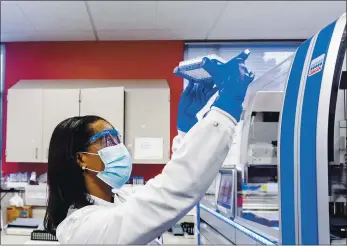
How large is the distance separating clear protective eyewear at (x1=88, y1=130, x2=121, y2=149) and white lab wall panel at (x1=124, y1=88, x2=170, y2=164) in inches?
98.4

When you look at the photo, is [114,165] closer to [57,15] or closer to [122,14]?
[122,14]

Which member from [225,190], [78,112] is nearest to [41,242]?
[78,112]

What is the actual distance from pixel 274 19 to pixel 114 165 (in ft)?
9.77

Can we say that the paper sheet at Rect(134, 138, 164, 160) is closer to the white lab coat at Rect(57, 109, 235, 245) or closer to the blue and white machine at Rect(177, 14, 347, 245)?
the blue and white machine at Rect(177, 14, 347, 245)

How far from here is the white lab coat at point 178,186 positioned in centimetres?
86

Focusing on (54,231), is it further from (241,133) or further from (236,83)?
(241,133)

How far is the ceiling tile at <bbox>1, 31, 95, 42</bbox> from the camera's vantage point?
4.18 m

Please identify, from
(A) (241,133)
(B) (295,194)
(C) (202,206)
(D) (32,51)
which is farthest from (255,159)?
(D) (32,51)

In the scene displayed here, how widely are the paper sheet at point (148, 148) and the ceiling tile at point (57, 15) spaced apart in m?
1.26

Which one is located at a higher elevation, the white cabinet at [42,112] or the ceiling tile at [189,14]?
the ceiling tile at [189,14]

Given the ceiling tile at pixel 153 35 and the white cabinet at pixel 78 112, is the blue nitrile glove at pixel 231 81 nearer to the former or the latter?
the white cabinet at pixel 78 112

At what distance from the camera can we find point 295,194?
3.41 ft

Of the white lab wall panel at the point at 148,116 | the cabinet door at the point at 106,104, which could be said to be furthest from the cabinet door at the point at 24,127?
the white lab wall panel at the point at 148,116

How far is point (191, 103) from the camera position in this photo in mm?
1314
